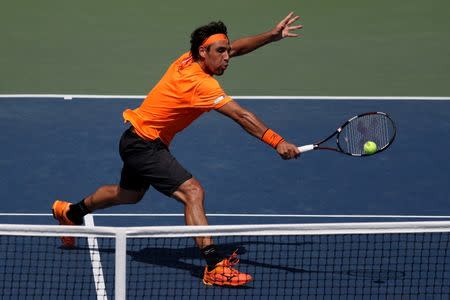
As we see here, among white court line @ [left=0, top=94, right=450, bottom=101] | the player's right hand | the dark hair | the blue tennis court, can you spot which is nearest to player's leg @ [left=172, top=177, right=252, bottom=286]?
the blue tennis court

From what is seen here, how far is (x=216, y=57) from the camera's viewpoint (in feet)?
Result: 30.5

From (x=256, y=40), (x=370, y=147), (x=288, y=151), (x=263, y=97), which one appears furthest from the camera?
(x=263, y=97)

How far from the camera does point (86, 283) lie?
8922mm

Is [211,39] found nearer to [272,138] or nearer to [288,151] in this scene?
[272,138]

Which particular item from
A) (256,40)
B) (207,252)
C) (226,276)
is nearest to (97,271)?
(207,252)

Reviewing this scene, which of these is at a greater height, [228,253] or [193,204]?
[193,204]

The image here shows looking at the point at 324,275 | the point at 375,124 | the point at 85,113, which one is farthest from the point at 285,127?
the point at 324,275

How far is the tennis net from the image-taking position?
877 centimetres

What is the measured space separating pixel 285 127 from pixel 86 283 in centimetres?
489

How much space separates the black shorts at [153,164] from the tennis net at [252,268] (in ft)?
1.73

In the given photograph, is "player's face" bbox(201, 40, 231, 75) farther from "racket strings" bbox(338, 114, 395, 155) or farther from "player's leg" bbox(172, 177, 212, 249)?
"racket strings" bbox(338, 114, 395, 155)

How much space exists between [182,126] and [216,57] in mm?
668

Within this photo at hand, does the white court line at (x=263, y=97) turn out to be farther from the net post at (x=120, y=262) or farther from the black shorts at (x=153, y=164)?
the net post at (x=120, y=262)

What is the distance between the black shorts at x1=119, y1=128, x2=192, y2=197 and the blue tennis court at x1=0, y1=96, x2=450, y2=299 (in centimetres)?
72
